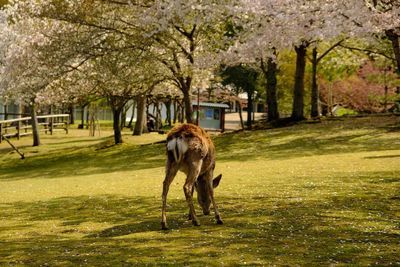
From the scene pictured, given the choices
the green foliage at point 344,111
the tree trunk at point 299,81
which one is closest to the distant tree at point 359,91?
the green foliage at point 344,111

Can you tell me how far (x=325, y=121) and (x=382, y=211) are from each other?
934 inches

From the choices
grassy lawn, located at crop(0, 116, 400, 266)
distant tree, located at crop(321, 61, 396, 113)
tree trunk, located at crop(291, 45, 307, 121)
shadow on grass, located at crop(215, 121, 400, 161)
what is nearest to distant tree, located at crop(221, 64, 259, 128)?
distant tree, located at crop(321, 61, 396, 113)

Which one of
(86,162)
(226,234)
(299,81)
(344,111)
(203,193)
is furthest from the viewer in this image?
(344,111)

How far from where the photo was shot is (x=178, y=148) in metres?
Result: 8.73

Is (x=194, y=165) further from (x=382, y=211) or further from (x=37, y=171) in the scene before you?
(x=37, y=171)

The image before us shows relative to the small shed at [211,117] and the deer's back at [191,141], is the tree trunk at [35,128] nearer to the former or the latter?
the small shed at [211,117]

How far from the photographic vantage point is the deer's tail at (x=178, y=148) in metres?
8.73

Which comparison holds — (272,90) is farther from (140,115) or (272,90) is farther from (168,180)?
(168,180)

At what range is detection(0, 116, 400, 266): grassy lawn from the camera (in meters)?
6.97

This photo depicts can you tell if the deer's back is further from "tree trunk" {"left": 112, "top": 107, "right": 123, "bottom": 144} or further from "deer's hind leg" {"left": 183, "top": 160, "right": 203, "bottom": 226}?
"tree trunk" {"left": 112, "top": 107, "right": 123, "bottom": 144}

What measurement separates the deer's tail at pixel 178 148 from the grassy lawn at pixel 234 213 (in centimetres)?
132

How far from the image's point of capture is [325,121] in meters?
32.8

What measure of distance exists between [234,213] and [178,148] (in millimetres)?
2272

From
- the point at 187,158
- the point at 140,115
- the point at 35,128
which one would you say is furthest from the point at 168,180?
the point at 140,115
